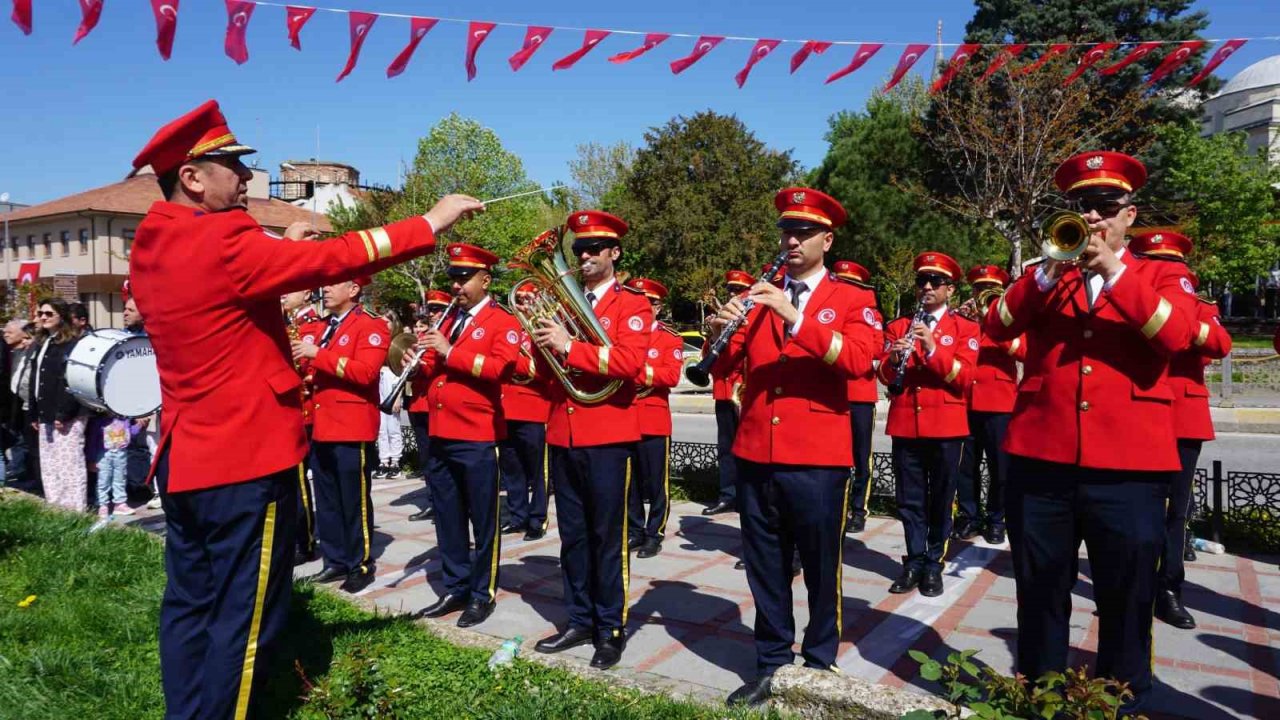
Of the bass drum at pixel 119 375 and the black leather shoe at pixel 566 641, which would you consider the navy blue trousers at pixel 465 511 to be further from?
the bass drum at pixel 119 375

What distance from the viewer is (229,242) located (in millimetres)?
3217

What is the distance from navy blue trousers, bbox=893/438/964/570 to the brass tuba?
2.66 meters

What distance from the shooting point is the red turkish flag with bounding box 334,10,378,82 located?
8039 millimetres

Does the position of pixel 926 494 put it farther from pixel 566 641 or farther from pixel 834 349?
pixel 566 641

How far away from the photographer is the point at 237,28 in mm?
7574

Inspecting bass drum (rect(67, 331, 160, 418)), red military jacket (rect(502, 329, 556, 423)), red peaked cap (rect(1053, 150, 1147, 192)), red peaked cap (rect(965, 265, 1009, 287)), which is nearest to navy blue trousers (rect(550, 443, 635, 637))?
red peaked cap (rect(1053, 150, 1147, 192))

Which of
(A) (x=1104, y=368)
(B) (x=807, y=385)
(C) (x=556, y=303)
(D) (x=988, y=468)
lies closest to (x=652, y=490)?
(D) (x=988, y=468)

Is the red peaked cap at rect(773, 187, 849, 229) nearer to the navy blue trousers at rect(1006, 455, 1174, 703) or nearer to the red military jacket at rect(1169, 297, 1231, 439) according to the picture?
the navy blue trousers at rect(1006, 455, 1174, 703)

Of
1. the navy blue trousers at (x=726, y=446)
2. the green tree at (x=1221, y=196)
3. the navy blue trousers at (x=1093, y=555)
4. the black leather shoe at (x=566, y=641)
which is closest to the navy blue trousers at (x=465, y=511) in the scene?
the black leather shoe at (x=566, y=641)

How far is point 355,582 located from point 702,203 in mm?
31575

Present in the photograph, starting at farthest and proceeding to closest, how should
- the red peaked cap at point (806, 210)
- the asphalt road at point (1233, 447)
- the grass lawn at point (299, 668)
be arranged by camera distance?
the asphalt road at point (1233, 447)
the red peaked cap at point (806, 210)
the grass lawn at point (299, 668)

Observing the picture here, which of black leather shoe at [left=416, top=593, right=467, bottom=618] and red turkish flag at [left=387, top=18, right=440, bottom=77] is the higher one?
red turkish flag at [left=387, top=18, right=440, bottom=77]

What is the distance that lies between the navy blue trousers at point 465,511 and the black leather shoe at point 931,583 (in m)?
3.06

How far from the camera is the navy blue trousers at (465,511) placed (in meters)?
5.89
